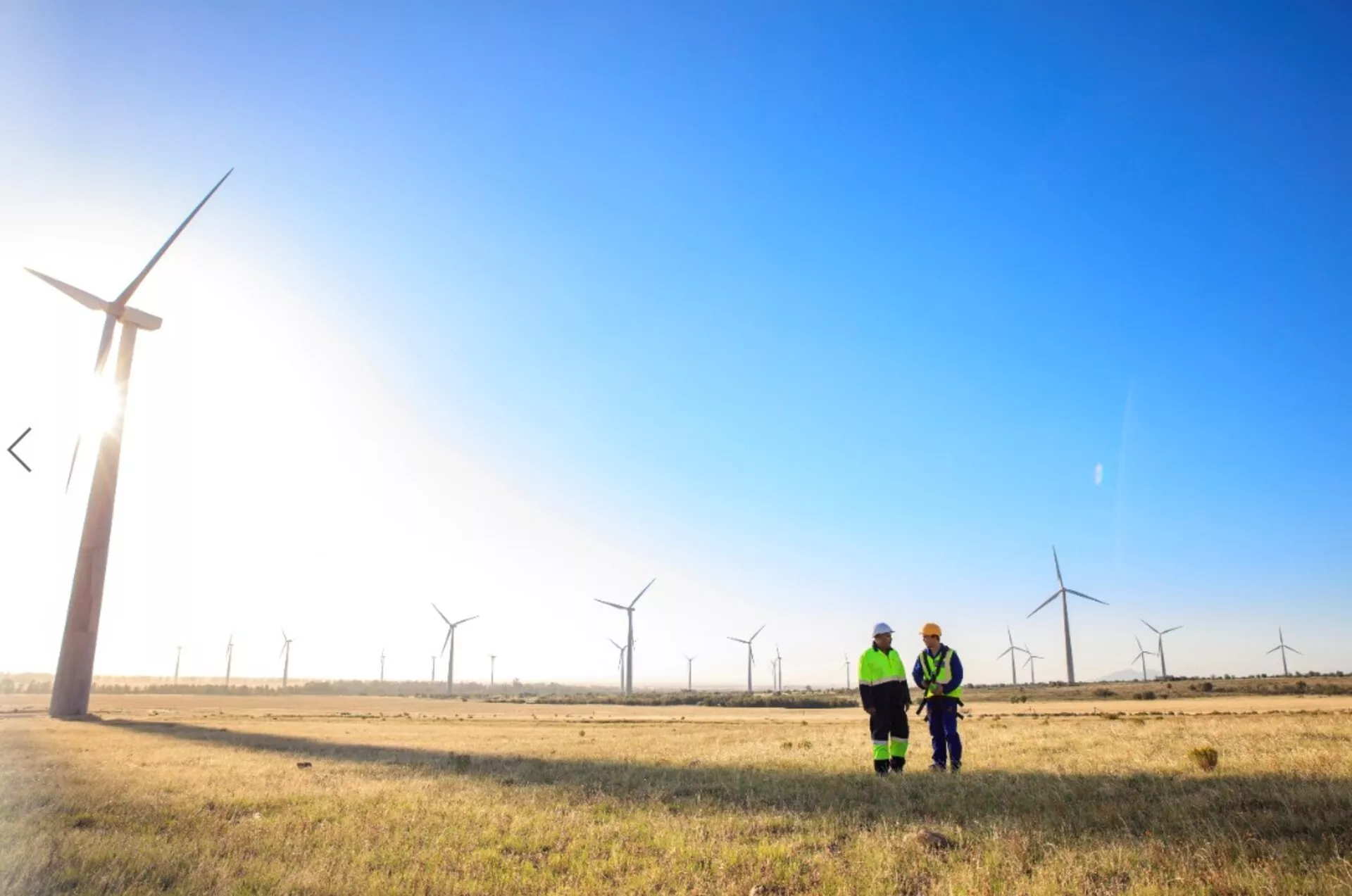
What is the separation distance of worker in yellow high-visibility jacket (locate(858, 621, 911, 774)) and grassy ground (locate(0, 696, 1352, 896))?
82 cm

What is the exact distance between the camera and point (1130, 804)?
10008 mm

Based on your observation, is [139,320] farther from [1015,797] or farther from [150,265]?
[1015,797]

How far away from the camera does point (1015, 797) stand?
436 inches

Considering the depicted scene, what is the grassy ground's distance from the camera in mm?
7453

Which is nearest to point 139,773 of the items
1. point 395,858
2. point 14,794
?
point 14,794

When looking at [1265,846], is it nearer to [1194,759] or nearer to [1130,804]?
[1130,804]

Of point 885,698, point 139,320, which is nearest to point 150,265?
point 139,320

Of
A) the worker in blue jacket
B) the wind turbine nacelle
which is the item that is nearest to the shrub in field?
the worker in blue jacket

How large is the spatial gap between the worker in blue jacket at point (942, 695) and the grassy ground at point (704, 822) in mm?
782

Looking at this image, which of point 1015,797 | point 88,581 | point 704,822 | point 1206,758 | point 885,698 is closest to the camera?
point 704,822

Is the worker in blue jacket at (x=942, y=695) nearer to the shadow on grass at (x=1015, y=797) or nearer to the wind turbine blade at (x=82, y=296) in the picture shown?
the shadow on grass at (x=1015, y=797)

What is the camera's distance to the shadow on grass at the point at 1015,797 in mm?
8641

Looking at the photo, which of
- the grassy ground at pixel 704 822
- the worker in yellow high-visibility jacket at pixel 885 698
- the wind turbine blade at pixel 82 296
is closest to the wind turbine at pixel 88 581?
the wind turbine blade at pixel 82 296

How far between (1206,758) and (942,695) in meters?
4.27
